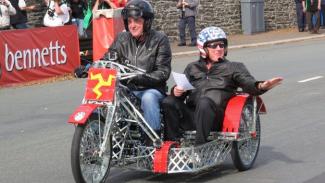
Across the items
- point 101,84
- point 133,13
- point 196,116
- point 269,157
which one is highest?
point 133,13

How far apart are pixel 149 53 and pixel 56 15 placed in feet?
37.6

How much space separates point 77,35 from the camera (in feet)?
57.6

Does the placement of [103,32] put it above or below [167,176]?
above

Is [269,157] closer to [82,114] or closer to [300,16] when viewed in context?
[82,114]

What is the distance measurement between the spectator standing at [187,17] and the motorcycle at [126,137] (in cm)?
1665

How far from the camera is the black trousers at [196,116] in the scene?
7098 mm

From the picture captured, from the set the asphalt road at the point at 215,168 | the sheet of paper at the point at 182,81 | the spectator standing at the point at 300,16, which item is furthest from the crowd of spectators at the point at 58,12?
the spectator standing at the point at 300,16

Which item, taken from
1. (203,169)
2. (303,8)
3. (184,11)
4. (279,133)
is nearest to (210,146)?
(203,169)

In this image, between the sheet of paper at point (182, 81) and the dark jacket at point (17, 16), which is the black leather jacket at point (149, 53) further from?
the dark jacket at point (17, 16)

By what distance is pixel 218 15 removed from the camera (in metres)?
28.5

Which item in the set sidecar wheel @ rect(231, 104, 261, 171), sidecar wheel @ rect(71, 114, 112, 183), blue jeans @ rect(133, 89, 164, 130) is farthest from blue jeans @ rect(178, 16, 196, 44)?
sidecar wheel @ rect(71, 114, 112, 183)

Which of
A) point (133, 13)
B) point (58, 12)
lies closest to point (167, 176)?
point (133, 13)

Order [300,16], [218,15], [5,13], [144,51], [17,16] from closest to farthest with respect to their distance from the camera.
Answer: [144,51]
[5,13]
[17,16]
[218,15]
[300,16]

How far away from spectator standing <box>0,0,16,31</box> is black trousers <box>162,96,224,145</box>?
35.9ft
